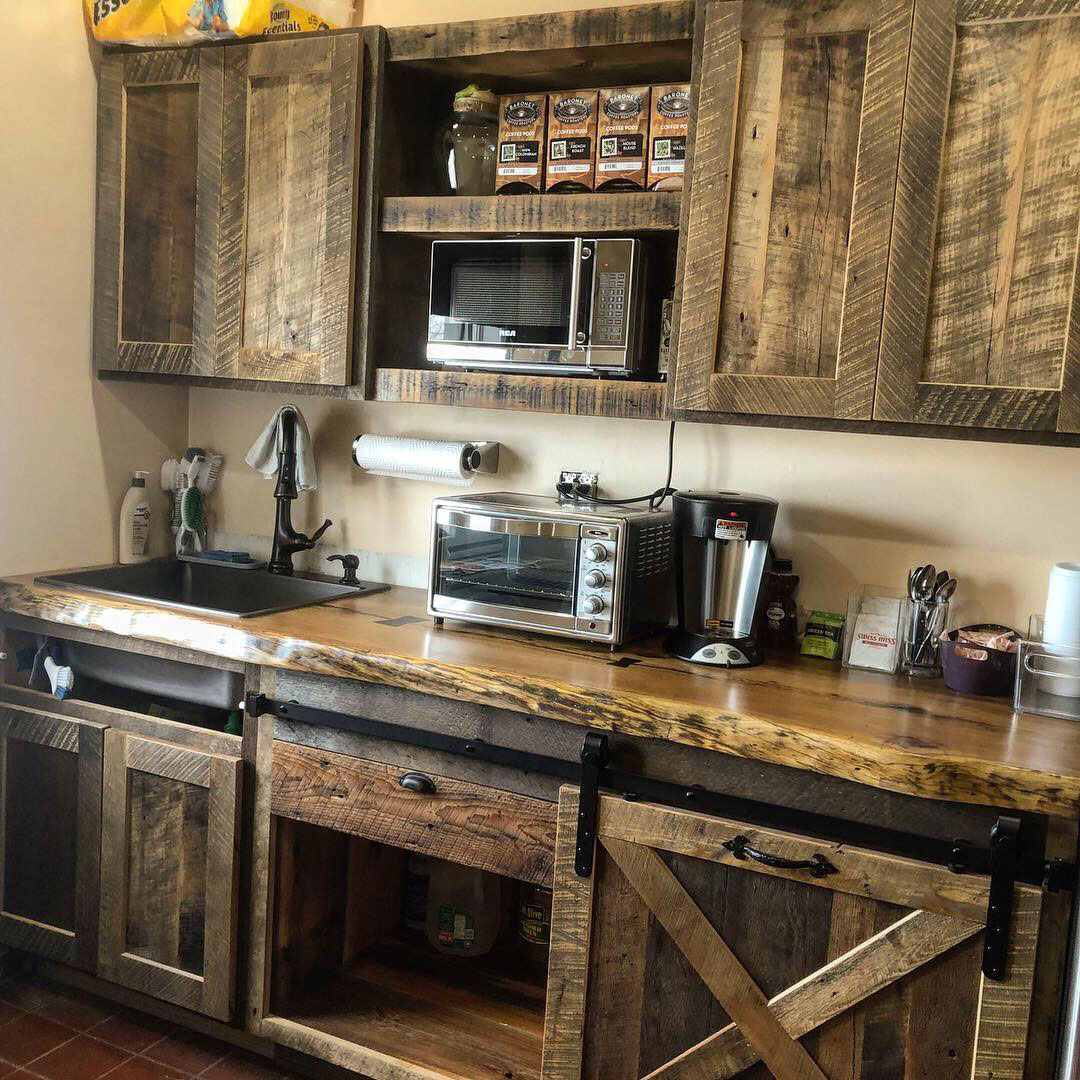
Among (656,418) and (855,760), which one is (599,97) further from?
(855,760)

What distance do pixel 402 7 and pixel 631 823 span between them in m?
1.89

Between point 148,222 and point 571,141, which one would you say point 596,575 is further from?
point 148,222

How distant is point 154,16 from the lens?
7.59ft

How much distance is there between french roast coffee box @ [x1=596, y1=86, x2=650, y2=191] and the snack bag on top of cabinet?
752 mm

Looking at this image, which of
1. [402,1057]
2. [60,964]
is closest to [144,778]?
[60,964]

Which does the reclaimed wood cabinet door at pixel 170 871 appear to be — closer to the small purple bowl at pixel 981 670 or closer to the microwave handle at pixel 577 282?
the microwave handle at pixel 577 282

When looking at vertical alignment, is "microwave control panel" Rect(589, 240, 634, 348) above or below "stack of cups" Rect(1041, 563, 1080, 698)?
above

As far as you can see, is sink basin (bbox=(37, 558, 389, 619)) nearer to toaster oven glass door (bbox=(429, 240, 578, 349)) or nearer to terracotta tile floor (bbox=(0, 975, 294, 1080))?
toaster oven glass door (bbox=(429, 240, 578, 349))

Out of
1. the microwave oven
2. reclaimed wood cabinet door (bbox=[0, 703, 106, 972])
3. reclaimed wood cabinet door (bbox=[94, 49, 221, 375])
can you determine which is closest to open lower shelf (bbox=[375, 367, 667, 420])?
the microwave oven

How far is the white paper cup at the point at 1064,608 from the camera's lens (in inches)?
71.0

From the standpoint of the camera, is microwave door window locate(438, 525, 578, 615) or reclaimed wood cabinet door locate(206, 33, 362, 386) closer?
microwave door window locate(438, 525, 578, 615)

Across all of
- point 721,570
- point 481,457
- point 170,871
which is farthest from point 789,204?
point 170,871

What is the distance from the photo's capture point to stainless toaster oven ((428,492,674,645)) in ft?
6.47

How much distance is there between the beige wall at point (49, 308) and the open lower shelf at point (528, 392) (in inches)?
30.7
